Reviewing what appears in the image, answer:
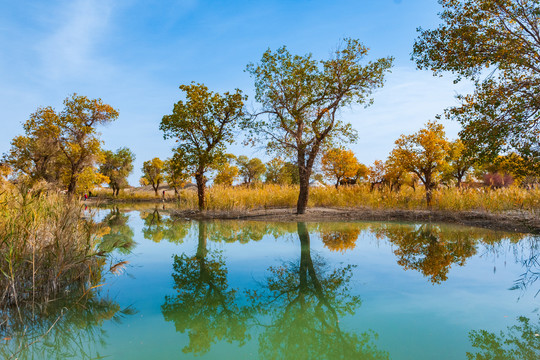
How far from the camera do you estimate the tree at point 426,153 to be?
16.6 m

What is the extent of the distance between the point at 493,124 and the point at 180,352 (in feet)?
35.7

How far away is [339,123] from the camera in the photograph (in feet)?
55.2

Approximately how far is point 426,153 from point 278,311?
15239mm

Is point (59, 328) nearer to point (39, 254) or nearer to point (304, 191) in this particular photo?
point (39, 254)

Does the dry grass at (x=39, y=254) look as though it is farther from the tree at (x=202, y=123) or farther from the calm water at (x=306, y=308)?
the tree at (x=202, y=123)

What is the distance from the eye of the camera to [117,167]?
4916 centimetres

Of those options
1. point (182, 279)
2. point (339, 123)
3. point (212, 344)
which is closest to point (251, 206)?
point (339, 123)

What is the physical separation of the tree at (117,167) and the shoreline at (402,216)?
107 ft

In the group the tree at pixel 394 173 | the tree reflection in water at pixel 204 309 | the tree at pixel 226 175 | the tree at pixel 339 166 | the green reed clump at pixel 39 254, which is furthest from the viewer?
the tree at pixel 339 166

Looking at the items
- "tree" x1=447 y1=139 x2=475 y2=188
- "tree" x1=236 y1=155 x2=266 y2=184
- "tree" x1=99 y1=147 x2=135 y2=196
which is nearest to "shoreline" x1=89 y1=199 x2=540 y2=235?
"tree" x1=447 y1=139 x2=475 y2=188

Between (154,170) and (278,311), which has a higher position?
(154,170)

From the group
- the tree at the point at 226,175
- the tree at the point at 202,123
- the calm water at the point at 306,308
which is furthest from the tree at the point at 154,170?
the calm water at the point at 306,308

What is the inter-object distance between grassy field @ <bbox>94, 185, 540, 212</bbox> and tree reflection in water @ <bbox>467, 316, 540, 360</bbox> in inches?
443

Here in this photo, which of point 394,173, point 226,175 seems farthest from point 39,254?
point 226,175
